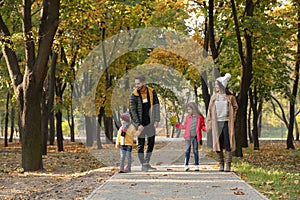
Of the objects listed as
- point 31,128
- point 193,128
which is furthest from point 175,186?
point 31,128

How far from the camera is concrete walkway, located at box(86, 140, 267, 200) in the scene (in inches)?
341

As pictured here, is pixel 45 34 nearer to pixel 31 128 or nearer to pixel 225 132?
pixel 31 128

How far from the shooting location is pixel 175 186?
32.1 ft

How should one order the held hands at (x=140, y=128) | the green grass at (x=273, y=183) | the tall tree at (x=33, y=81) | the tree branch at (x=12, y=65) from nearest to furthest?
the green grass at (x=273, y=183)
the held hands at (x=140, y=128)
the tall tree at (x=33, y=81)
the tree branch at (x=12, y=65)

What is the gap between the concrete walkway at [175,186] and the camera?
341 inches

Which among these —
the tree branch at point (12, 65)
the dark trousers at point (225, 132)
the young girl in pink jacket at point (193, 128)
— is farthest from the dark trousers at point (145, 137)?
the tree branch at point (12, 65)

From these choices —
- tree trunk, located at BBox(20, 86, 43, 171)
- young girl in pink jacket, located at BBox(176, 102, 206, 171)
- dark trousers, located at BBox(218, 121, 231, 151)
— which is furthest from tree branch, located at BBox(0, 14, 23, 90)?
dark trousers, located at BBox(218, 121, 231, 151)

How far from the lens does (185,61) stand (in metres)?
32.2

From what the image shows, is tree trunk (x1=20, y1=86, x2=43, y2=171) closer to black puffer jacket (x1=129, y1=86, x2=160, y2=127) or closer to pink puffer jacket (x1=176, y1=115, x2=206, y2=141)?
black puffer jacket (x1=129, y1=86, x2=160, y2=127)

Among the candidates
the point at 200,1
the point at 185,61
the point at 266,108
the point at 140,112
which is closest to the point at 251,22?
the point at 200,1

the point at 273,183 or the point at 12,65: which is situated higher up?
the point at 12,65

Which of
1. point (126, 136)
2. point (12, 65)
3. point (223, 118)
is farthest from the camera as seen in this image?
point (12, 65)

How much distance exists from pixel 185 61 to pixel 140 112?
20.4m

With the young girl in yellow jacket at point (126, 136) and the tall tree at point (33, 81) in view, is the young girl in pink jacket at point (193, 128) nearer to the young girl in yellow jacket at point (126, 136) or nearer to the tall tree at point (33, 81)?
the young girl in yellow jacket at point (126, 136)
